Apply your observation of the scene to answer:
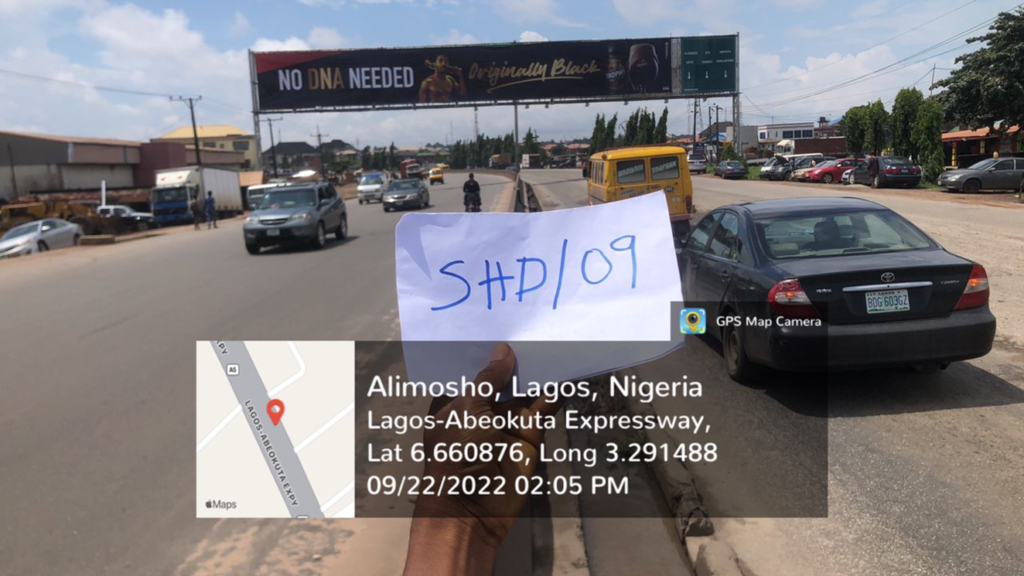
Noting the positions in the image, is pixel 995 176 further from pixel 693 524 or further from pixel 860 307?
pixel 693 524

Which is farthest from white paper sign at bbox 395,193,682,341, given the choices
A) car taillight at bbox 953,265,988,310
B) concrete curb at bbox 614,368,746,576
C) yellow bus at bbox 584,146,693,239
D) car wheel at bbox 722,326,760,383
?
yellow bus at bbox 584,146,693,239

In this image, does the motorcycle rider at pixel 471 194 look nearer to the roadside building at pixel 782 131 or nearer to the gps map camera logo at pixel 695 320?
the gps map camera logo at pixel 695 320

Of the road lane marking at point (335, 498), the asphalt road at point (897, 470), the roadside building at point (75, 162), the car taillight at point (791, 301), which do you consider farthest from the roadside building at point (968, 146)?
the roadside building at point (75, 162)

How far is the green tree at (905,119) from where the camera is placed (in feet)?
129

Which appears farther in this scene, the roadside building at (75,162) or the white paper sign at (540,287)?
the roadside building at (75,162)

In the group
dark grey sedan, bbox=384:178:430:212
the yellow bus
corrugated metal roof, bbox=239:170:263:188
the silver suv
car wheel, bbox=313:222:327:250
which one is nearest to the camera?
the yellow bus

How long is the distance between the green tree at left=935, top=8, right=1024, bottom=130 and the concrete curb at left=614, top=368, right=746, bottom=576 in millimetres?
33923

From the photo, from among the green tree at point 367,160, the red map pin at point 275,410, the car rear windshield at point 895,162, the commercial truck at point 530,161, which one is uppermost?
the green tree at point 367,160

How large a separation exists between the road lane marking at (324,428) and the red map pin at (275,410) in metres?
0.22

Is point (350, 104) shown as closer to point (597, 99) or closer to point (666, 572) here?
point (597, 99)

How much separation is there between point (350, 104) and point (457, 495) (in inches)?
1934

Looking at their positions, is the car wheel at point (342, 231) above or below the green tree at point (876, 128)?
below

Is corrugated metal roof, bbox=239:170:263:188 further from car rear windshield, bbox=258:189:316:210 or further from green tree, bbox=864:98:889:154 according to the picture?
green tree, bbox=864:98:889:154

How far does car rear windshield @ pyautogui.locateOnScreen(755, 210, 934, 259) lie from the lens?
5867mm
